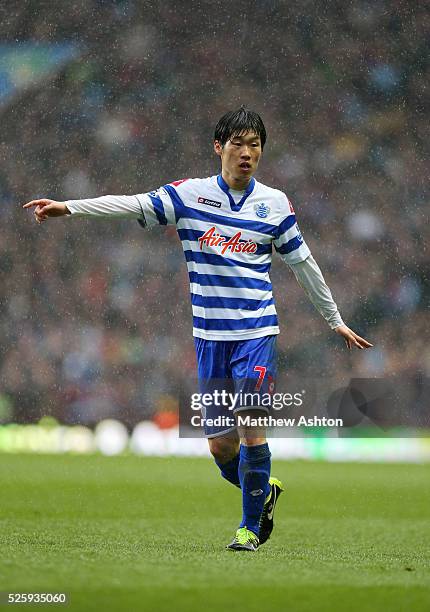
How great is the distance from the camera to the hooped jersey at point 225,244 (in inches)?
174

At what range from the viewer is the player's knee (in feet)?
15.3

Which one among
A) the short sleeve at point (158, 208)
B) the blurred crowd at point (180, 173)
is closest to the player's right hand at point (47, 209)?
the short sleeve at point (158, 208)

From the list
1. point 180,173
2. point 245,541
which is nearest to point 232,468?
point 245,541

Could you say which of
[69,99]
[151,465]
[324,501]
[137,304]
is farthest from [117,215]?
[69,99]

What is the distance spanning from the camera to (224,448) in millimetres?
4672

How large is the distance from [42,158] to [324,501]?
12.0 metres

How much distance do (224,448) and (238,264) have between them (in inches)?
33.8

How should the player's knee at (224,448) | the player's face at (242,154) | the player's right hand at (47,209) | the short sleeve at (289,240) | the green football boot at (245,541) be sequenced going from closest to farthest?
the player's right hand at (47,209)
the green football boot at (245,541)
the player's face at (242,154)
the short sleeve at (289,240)
the player's knee at (224,448)

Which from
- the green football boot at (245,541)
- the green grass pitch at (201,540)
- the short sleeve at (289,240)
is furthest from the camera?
the short sleeve at (289,240)

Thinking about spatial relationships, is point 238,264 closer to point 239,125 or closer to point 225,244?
point 225,244

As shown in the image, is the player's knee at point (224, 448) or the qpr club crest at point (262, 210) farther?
the player's knee at point (224, 448)

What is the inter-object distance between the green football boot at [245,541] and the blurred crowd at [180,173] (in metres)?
11.2

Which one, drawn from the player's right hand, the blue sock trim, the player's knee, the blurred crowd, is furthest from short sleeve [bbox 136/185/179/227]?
the blurred crowd

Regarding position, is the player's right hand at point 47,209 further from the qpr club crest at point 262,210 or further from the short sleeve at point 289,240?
Result: the short sleeve at point 289,240
